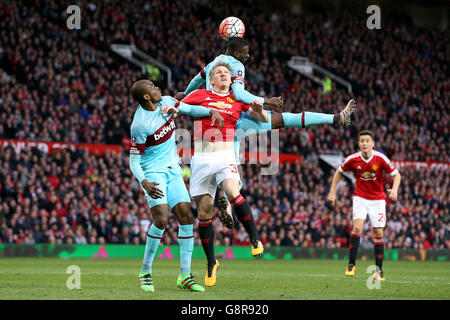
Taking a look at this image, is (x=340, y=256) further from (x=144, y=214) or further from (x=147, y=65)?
(x=147, y=65)

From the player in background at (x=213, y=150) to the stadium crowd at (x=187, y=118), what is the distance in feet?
39.8

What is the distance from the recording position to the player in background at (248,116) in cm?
1050

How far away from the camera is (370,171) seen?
14.8 metres

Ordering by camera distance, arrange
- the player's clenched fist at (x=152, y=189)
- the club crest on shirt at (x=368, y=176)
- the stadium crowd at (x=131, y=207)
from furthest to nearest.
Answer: the stadium crowd at (x=131, y=207), the club crest on shirt at (x=368, y=176), the player's clenched fist at (x=152, y=189)

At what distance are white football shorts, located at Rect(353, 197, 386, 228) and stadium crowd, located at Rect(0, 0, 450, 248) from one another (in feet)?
32.1

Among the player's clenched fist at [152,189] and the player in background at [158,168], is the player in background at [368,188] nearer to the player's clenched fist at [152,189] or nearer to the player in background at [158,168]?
the player in background at [158,168]

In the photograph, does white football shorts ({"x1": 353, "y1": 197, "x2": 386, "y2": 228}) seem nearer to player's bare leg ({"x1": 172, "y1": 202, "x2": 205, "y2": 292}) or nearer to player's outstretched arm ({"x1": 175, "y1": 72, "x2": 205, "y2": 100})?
player's outstretched arm ({"x1": 175, "y1": 72, "x2": 205, "y2": 100})

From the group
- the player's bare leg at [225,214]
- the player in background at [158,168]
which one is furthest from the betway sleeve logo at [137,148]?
the player's bare leg at [225,214]

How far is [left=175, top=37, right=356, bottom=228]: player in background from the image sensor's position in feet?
34.4

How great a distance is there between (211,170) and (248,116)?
1029 millimetres

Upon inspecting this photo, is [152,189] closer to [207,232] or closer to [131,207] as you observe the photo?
[207,232]

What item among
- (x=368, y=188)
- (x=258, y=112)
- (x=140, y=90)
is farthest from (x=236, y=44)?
(x=368, y=188)

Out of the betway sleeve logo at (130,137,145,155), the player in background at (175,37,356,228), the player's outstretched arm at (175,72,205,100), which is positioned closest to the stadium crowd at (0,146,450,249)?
the player's outstretched arm at (175,72,205,100)
